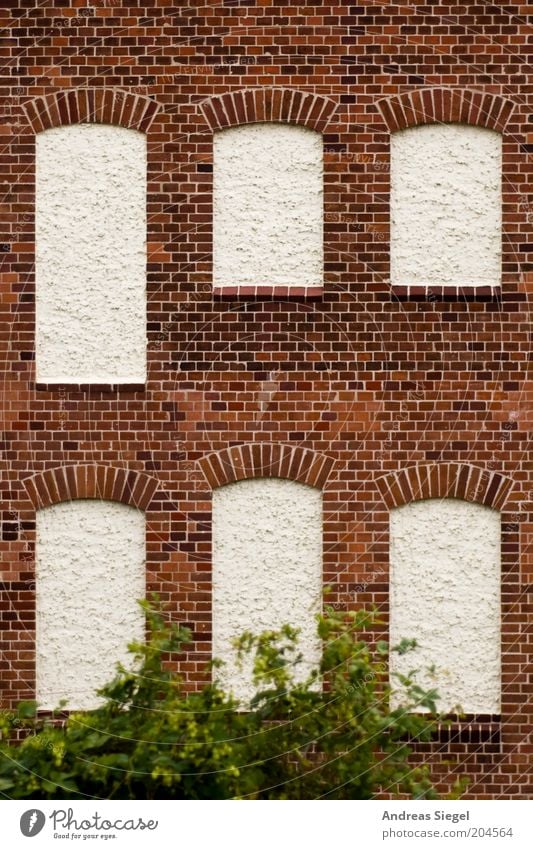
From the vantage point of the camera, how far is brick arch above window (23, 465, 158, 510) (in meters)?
8.70

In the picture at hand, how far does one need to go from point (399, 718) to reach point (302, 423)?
9.42 ft

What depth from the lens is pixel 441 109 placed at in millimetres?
8688

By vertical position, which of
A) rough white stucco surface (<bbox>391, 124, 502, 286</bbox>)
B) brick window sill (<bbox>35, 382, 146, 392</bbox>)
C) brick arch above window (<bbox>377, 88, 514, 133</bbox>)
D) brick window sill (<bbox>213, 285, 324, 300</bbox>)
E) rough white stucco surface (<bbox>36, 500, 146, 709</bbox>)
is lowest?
rough white stucco surface (<bbox>36, 500, 146, 709</bbox>)

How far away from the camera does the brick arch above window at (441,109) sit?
8.68 m

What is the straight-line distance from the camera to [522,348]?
343 inches

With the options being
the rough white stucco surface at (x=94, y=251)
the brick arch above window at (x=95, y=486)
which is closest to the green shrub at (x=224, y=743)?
the brick arch above window at (x=95, y=486)

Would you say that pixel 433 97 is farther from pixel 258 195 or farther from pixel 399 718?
pixel 399 718

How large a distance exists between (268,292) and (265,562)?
2186 mm

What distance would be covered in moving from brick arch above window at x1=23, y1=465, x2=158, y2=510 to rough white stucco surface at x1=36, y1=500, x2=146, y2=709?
0.15 metres
